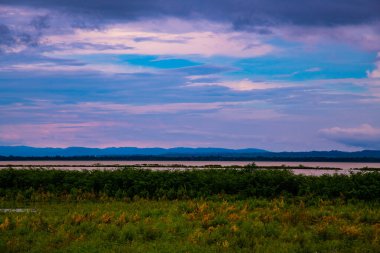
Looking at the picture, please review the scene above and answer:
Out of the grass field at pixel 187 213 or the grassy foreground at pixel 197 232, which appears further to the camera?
the grass field at pixel 187 213

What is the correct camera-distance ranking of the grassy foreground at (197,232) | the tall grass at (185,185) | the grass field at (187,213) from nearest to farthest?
the grassy foreground at (197,232) → the grass field at (187,213) → the tall grass at (185,185)

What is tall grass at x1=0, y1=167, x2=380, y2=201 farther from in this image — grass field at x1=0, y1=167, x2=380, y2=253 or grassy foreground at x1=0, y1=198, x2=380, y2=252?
grassy foreground at x1=0, y1=198, x2=380, y2=252

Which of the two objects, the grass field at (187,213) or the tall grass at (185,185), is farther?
the tall grass at (185,185)

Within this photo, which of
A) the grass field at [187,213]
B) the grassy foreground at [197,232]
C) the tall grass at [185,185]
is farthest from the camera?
the tall grass at [185,185]

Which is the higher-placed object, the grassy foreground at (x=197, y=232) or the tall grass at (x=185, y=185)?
the tall grass at (x=185, y=185)

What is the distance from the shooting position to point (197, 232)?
1411 cm

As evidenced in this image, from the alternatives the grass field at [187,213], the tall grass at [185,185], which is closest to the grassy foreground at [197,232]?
the grass field at [187,213]

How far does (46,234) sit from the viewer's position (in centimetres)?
1438

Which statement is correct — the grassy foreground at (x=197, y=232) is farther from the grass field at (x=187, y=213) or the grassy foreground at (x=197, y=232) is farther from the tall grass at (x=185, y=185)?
the tall grass at (x=185, y=185)

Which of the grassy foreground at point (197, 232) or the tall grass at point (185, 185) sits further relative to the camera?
the tall grass at point (185, 185)

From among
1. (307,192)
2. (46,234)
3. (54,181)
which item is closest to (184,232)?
(46,234)

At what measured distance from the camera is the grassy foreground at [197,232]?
1295 centimetres

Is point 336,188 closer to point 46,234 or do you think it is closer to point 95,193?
point 95,193

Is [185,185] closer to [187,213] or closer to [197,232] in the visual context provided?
[187,213]
